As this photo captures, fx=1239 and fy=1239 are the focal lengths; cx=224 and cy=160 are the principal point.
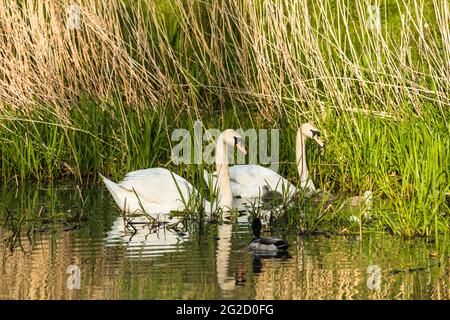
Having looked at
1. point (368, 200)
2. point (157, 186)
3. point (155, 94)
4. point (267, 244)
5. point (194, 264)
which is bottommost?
point (194, 264)

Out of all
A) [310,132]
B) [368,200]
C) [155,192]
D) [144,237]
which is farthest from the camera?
[310,132]

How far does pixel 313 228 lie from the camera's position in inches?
352

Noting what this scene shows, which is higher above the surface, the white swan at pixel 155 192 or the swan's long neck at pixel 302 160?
the swan's long neck at pixel 302 160

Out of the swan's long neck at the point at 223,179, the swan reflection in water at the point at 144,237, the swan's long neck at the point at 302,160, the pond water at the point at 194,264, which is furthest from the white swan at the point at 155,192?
the swan's long neck at the point at 302,160

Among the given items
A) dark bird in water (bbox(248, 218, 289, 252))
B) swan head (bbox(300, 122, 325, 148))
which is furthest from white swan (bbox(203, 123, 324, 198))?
dark bird in water (bbox(248, 218, 289, 252))

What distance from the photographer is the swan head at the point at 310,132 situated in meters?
10.9

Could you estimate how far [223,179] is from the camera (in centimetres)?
1043

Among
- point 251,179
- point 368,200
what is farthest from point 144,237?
point 251,179

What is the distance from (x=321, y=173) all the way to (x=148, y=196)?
1.94 metres

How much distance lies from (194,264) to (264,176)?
135 inches

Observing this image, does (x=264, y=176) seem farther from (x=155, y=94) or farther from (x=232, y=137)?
(x=155, y=94)

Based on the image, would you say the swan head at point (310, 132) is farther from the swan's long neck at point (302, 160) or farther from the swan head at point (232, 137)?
the swan head at point (232, 137)

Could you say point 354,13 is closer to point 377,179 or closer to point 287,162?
point 287,162
